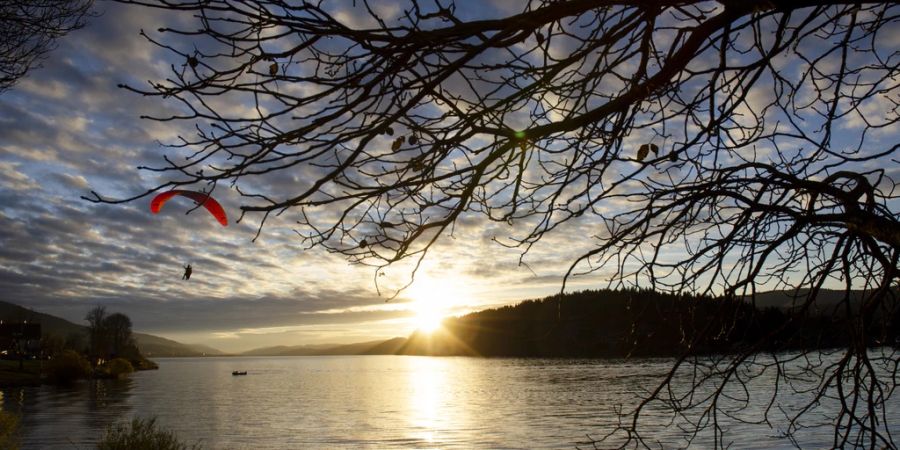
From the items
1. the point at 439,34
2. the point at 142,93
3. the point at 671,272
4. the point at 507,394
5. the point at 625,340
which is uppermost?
the point at 439,34

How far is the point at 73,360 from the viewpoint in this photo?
79188 mm

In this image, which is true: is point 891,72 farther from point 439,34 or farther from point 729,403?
point 729,403

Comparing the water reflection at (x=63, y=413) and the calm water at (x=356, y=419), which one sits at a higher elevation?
the water reflection at (x=63, y=413)

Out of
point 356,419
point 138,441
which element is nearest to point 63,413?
point 356,419

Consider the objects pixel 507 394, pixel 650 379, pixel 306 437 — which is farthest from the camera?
pixel 650 379

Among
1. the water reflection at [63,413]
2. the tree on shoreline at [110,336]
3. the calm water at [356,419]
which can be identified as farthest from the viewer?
the tree on shoreline at [110,336]

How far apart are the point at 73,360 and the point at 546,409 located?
196ft

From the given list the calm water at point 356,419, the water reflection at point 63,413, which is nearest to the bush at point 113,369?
the water reflection at point 63,413

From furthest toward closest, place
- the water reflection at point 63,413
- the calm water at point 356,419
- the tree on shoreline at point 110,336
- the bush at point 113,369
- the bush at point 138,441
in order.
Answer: the tree on shoreline at point 110,336
the bush at point 113,369
the calm water at point 356,419
the water reflection at point 63,413
the bush at point 138,441

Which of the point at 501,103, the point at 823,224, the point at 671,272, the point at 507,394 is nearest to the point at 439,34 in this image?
the point at 501,103

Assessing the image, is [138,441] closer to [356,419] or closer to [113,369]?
[356,419]

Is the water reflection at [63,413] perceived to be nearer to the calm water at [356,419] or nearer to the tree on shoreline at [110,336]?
the calm water at [356,419]

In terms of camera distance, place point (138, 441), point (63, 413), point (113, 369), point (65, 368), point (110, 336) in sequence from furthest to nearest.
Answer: point (110, 336), point (113, 369), point (65, 368), point (63, 413), point (138, 441)

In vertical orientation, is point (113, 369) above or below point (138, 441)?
below
